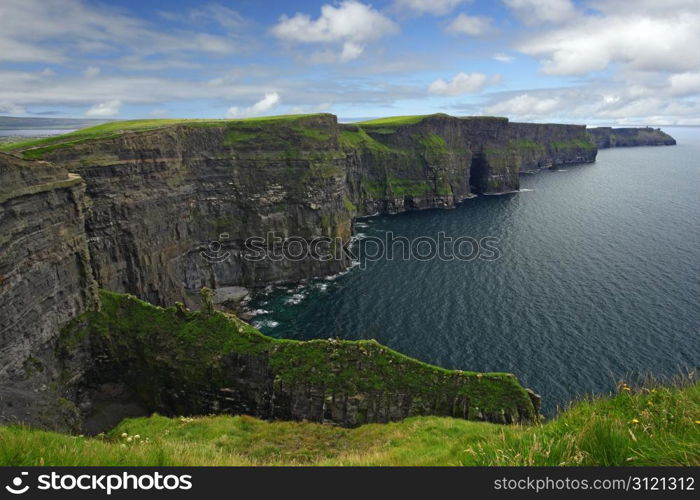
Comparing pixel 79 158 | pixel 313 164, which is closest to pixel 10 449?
pixel 79 158

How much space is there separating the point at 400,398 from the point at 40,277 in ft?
123

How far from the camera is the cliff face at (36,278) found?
37281 millimetres

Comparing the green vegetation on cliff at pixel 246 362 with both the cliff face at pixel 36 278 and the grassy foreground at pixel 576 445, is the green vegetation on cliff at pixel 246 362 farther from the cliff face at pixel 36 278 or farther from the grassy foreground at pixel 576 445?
the grassy foreground at pixel 576 445

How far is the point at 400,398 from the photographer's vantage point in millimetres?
37594

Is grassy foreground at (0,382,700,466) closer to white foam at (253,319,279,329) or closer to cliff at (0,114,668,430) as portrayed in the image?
cliff at (0,114,668,430)

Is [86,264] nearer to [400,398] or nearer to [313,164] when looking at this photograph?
[400,398]

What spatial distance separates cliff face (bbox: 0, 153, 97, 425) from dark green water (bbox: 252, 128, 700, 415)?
30850 millimetres

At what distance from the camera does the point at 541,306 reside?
241 ft

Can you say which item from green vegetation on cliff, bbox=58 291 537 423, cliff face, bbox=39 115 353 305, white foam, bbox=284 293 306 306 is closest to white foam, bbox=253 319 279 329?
white foam, bbox=284 293 306 306

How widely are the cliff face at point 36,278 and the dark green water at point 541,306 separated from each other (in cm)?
3085

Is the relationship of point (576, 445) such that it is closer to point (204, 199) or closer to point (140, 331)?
point (140, 331)

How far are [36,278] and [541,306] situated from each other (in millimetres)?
72327

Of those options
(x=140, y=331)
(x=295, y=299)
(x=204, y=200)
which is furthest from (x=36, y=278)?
(x=295, y=299)

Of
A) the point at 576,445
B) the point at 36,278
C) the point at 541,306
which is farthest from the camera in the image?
the point at 541,306
